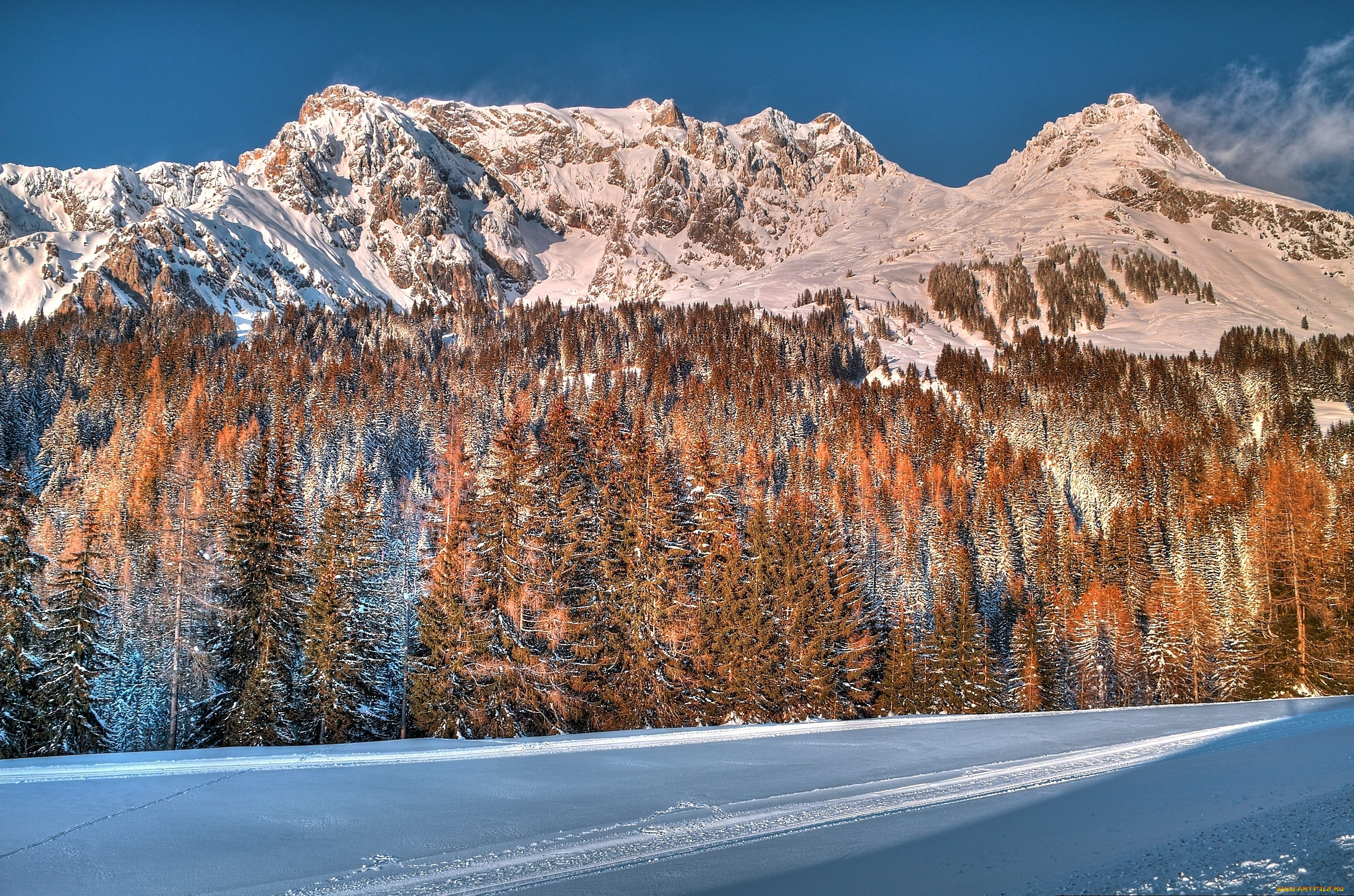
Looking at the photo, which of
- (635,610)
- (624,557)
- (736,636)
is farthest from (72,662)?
(736,636)

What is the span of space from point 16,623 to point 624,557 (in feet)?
64.4

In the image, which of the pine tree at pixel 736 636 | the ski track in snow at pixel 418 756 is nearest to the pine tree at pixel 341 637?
the pine tree at pixel 736 636

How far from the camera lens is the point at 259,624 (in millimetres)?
26438

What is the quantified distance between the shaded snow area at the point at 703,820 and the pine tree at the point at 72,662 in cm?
1443

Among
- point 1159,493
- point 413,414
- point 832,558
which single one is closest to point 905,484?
point 1159,493

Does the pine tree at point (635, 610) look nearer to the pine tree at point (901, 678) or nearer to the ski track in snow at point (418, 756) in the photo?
the ski track in snow at point (418, 756)

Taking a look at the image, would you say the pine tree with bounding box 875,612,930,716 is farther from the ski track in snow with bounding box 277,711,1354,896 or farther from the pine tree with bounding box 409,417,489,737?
the ski track in snow with bounding box 277,711,1354,896

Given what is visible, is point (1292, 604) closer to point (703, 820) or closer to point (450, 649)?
point (450, 649)

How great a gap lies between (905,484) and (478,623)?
258ft

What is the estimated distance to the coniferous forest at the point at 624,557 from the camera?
25719 mm

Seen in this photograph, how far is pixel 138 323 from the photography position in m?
162

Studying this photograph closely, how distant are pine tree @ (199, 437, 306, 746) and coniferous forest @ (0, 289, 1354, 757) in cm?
11

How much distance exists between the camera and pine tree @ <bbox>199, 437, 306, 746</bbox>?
83.4ft

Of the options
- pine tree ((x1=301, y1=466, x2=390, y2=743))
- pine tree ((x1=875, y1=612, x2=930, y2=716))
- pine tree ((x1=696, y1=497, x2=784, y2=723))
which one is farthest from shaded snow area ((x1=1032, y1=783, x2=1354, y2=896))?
pine tree ((x1=875, y1=612, x2=930, y2=716))
